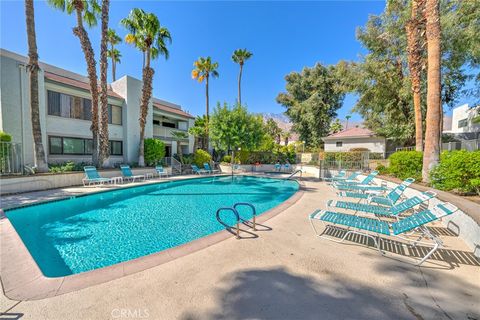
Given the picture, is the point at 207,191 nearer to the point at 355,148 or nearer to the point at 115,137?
the point at 115,137

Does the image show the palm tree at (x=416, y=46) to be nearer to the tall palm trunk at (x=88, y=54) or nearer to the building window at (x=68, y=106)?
the tall palm trunk at (x=88, y=54)

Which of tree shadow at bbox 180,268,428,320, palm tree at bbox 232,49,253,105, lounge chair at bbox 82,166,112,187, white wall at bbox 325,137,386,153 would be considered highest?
palm tree at bbox 232,49,253,105

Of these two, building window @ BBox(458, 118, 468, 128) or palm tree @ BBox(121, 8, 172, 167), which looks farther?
building window @ BBox(458, 118, 468, 128)

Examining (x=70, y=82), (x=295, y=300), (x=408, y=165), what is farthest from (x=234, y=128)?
(x=295, y=300)

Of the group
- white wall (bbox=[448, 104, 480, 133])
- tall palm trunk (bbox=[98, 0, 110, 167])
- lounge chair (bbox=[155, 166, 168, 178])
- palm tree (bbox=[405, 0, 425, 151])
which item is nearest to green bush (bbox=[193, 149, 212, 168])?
lounge chair (bbox=[155, 166, 168, 178])

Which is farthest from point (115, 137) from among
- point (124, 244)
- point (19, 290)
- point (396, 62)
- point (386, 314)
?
point (396, 62)

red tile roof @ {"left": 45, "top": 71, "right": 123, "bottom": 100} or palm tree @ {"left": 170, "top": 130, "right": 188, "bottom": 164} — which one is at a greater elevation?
red tile roof @ {"left": 45, "top": 71, "right": 123, "bottom": 100}

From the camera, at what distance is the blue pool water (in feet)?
15.0

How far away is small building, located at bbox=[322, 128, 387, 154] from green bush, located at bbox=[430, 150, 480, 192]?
1987cm

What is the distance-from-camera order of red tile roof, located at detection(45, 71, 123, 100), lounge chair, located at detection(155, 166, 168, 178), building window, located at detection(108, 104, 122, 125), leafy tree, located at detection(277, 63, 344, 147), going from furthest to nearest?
leafy tree, located at detection(277, 63, 344, 147) → building window, located at detection(108, 104, 122, 125) → lounge chair, located at detection(155, 166, 168, 178) → red tile roof, located at detection(45, 71, 123, 100)

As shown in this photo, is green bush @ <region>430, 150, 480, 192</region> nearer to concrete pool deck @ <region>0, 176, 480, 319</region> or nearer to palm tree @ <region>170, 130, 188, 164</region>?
concrete pool deck @ <region>0, 176, 480, 319</region>

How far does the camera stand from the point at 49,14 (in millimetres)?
12125

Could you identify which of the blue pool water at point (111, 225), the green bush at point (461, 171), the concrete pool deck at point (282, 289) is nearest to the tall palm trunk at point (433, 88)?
the green bush at point (461, 171)

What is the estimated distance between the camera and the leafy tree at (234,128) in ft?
58.6
